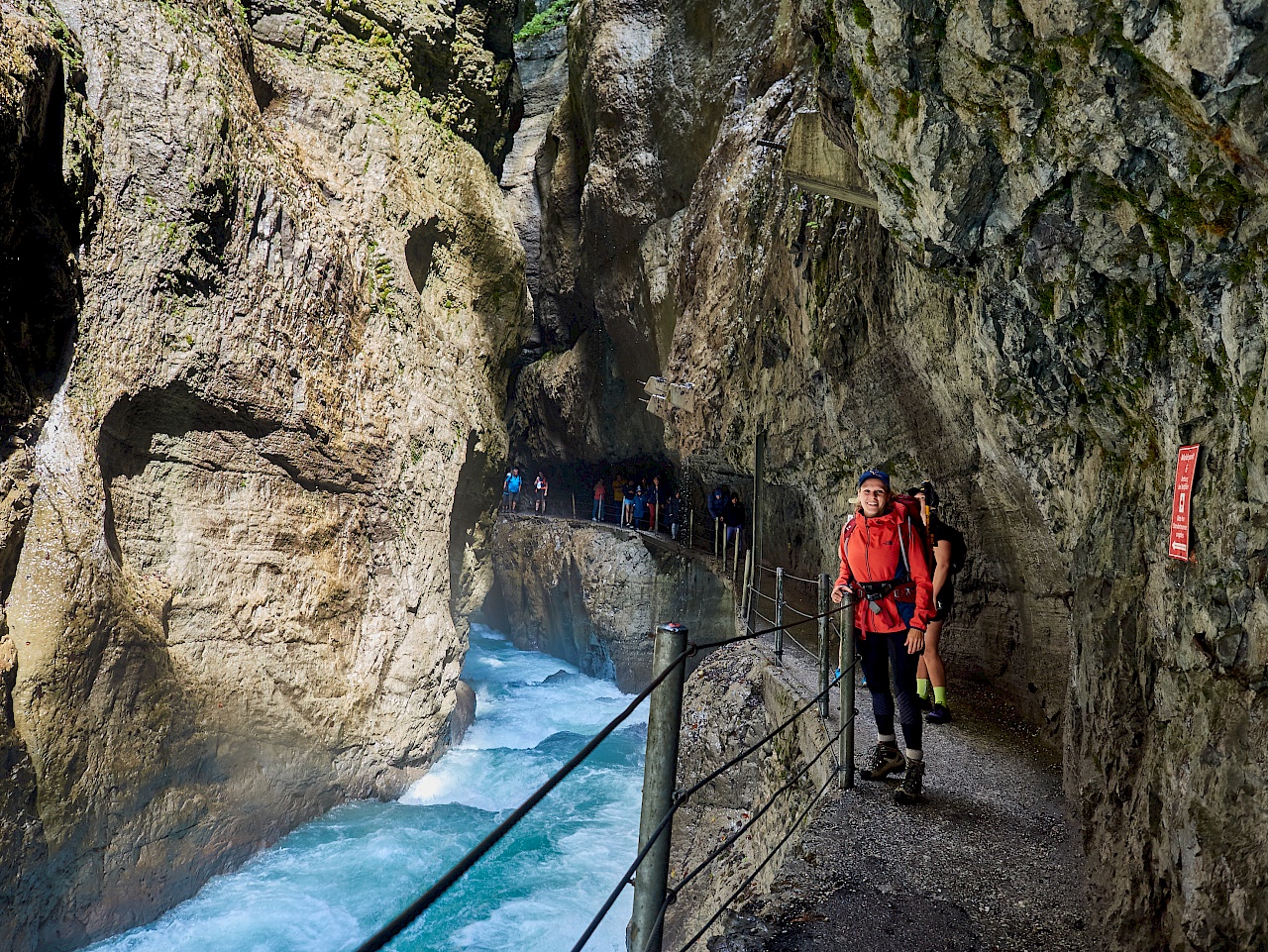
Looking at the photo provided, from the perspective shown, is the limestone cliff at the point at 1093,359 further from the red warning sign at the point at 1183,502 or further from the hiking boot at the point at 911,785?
the hiking boot at the point at 911,785

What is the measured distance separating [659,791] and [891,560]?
2485 mm

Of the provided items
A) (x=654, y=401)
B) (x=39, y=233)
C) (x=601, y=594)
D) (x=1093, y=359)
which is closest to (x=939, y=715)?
(x=1093, y=359)

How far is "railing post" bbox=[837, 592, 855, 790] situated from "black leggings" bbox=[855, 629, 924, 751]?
2.9 inches

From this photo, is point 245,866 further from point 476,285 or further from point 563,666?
point 563,666

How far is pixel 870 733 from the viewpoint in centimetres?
541

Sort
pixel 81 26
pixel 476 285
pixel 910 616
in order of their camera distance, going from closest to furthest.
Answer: pixel 910 616, pixel 81 26, pixel 476 285

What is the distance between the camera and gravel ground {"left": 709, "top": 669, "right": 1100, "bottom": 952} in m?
2.88

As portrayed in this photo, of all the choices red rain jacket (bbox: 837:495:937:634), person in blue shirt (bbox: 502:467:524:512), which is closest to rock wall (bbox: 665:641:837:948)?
red rain jacket (bbox: 837:495:937:634)

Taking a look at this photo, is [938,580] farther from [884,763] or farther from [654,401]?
[654,401]

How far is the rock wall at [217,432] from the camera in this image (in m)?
6.58

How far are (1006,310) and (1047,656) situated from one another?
3181 millimetres

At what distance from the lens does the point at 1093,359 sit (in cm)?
338

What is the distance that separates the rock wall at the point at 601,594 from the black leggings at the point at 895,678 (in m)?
8.78

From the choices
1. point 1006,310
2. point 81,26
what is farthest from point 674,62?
point 1006,310
